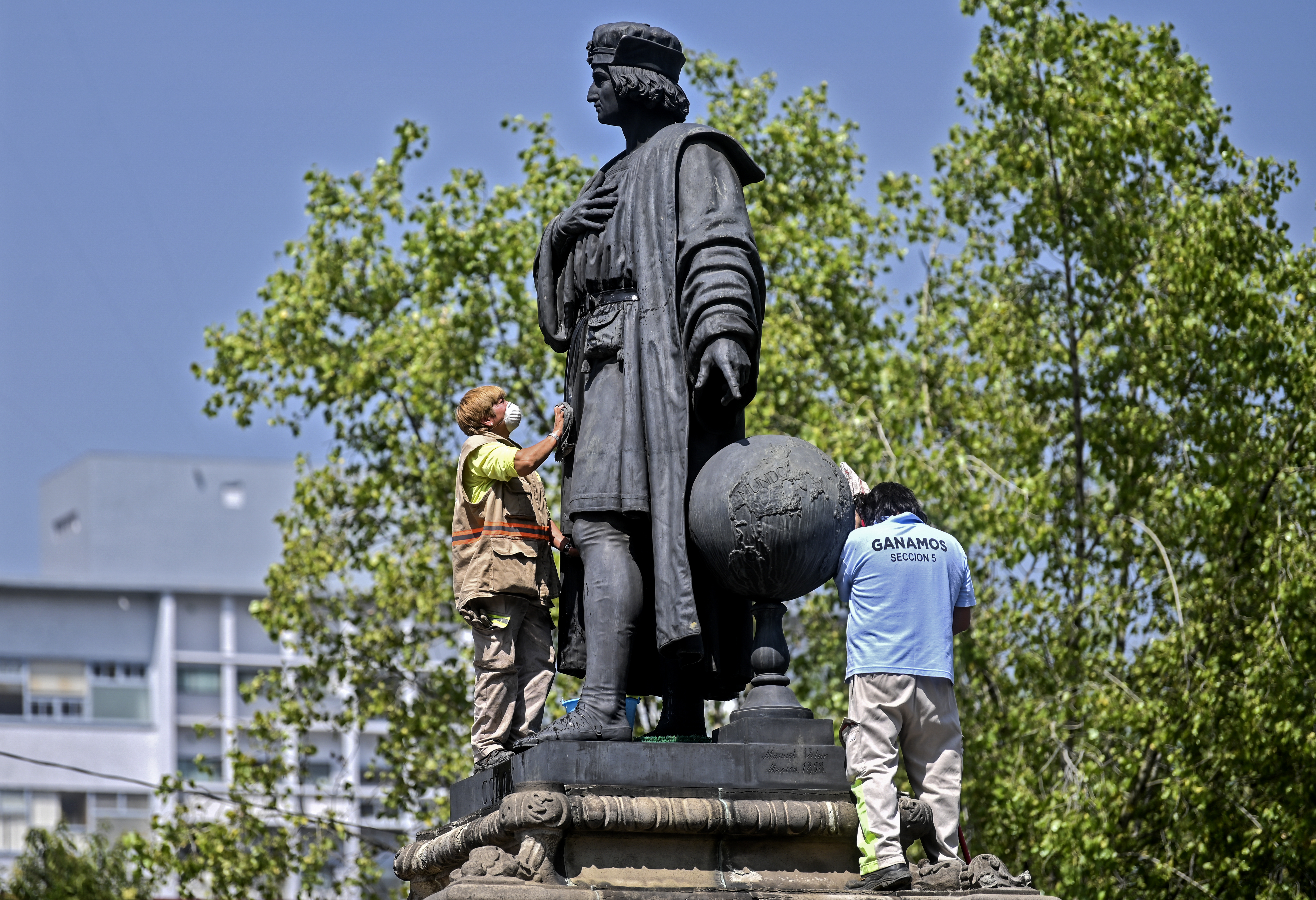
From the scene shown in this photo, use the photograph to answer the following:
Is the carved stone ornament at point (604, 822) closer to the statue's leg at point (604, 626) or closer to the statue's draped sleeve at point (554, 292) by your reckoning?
the statue's leg at point (604, 626)

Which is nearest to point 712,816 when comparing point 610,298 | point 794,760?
point 794,760

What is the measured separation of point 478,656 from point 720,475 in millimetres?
1538

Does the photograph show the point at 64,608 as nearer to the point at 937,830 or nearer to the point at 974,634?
the point at 974,634

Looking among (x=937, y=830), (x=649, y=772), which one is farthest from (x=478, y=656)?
(x=937, y=830)

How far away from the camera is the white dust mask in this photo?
7.88 m

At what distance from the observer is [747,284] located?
23.3 feet

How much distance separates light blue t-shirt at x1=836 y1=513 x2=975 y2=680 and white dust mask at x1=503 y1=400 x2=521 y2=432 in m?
1.72

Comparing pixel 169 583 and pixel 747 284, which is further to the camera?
pixel 169 583

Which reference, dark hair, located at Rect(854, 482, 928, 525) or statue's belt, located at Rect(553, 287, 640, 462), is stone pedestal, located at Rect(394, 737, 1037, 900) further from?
statue's belt, located at Rect(553, 287, 640, 462)

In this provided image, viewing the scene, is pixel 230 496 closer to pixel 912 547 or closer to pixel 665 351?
pixel 665 351

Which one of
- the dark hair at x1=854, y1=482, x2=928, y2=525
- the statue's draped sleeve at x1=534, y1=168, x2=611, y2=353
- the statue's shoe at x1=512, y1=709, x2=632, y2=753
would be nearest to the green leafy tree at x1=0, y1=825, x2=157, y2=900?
the statue's draped sleeve at x1=534, y1=168, x2=611, y2=353

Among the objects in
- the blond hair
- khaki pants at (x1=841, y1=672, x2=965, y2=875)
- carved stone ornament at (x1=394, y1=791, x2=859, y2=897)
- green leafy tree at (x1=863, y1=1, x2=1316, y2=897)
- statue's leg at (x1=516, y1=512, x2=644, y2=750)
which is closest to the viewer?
carved stone ornament at (x1=394, y1=791, x2=859, y2=897)

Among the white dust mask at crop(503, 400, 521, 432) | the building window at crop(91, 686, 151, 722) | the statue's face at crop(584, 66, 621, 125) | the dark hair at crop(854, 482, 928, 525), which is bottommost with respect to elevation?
the dark hair at crop(854, 482, 928, 525)

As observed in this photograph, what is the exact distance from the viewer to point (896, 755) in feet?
21.7
